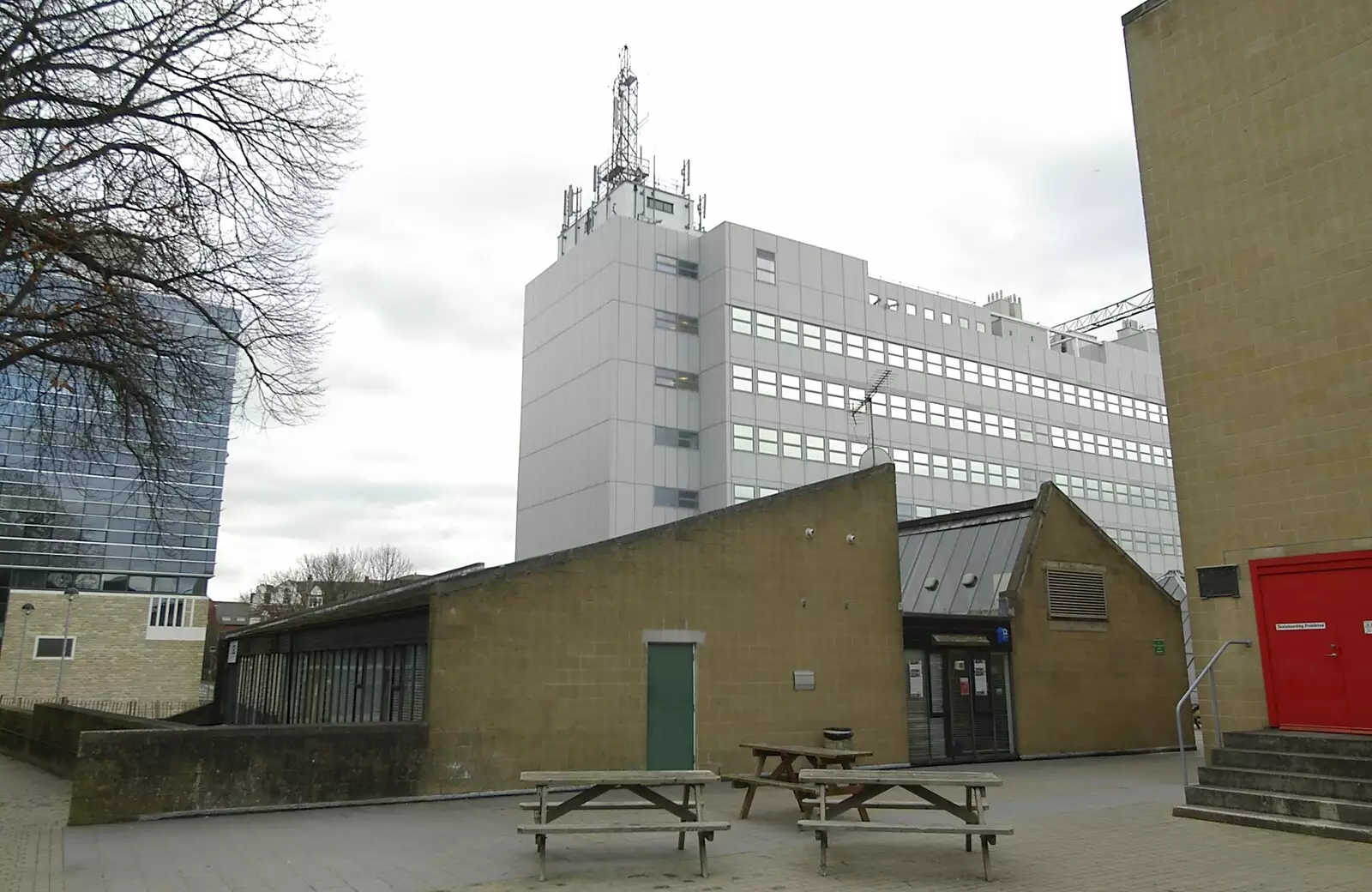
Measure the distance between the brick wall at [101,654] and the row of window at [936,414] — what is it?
39.8 m

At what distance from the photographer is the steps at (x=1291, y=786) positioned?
9672mm

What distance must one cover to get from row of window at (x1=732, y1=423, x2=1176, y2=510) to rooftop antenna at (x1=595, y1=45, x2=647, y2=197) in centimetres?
1481

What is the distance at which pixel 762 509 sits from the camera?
1517 centimetres

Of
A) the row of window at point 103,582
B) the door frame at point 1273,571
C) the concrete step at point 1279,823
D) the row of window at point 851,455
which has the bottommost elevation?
the concrete step at point 1279,823

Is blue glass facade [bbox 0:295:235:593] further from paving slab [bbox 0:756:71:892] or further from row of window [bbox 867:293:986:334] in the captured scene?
row of window [bbox 867:293:986:334]

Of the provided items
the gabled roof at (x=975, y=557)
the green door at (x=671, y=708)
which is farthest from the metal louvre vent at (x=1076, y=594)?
the green door at (x=671, y=708)

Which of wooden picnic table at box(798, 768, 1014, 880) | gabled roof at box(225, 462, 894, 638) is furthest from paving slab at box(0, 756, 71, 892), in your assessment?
wooden picnic table at box(798, 768, 1014, 880)

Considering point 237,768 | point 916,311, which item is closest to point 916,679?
point 237,768

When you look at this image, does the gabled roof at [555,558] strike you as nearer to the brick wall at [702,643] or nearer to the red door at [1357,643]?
the brick wall at [702,643]

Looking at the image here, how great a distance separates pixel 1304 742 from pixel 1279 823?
55.2 inches

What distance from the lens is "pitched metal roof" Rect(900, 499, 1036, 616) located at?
1867cm

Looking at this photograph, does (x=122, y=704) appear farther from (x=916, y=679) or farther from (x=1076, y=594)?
(x=1076, y=594)

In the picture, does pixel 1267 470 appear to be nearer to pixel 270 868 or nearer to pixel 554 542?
pixel 270 868

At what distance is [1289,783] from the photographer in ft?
34.2
